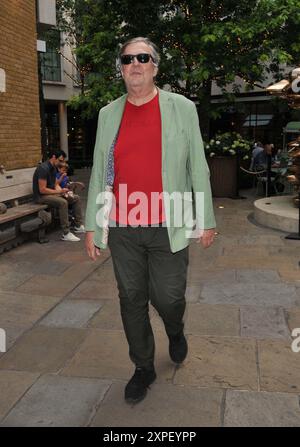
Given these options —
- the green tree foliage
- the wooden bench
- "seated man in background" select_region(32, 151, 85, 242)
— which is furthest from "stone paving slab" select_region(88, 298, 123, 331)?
the green tree foliage

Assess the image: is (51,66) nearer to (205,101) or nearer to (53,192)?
(205,101)

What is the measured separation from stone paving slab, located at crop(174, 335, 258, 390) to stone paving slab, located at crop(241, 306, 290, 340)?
7.6 inches

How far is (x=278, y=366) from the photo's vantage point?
3.33 metres

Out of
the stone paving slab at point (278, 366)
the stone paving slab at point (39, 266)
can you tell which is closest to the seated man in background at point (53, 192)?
the stone paving slab at point (39, 266)

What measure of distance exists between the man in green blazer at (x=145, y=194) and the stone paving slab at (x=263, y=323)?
4.01 ft

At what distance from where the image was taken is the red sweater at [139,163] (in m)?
2.70

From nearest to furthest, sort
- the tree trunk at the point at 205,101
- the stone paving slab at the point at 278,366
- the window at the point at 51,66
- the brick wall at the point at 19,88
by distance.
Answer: the stone paving slab at the point at 278,366 → the brick wall at the point at 19,88 → the tree trunk at the point at 205,101 → the window at the point at 51,66

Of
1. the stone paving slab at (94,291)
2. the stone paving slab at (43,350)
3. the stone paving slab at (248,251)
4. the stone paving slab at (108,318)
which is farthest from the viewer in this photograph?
the stone paving slab at (248,251)

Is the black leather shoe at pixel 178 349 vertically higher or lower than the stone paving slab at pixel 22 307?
higher

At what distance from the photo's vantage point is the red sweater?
2697 mm

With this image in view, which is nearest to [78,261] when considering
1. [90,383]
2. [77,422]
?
[90,383]

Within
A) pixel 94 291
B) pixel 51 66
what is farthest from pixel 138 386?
pixel 51 66

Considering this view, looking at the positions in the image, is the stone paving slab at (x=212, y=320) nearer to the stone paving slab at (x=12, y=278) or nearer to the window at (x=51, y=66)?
the stone paving slab at (x=12, y=278)

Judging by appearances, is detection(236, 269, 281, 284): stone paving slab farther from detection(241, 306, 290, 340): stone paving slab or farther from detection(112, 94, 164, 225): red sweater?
detection(112, 94, 164, 225): red sweater
